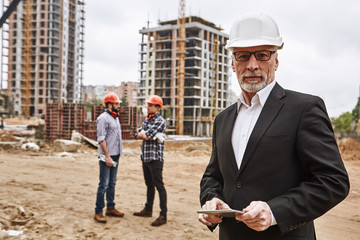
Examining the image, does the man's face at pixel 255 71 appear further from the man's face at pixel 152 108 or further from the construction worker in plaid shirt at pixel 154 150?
the man's face at pixel 152 108

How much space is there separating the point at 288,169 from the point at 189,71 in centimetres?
6729

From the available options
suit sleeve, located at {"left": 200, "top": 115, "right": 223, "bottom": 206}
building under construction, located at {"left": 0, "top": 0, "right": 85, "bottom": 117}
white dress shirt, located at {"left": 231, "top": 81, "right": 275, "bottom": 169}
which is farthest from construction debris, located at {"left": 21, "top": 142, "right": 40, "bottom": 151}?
building under construction, located at {"left": 0, "top": 0, "right": 85, "bottom": 117}

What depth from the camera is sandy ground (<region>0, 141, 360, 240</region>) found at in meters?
5.31

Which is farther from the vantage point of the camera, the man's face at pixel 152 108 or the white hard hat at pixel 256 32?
the man's face at pixel 152 108

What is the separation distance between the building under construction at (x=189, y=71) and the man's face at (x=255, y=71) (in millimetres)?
62412

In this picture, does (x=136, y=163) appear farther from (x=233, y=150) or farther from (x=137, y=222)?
(x=233, y=150)

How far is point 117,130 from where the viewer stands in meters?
5.94

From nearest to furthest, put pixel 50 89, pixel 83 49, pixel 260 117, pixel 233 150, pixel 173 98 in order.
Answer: pixel 260 117 < pixel 233 150 < pixel 173 98 < pixel 50 89 < pixel 83 49

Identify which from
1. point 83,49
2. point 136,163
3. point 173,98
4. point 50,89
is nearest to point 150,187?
point 136,163

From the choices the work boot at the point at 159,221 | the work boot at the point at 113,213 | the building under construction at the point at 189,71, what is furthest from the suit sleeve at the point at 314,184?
the building under construction at the point at 189,71

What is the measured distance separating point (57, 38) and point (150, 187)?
267 ft

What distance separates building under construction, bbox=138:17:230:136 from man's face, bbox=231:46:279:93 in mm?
62412

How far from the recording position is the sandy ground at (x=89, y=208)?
17.4 feet

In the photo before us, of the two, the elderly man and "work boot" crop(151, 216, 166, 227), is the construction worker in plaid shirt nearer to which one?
"work boot" crop(151, 216, 166, 227)
